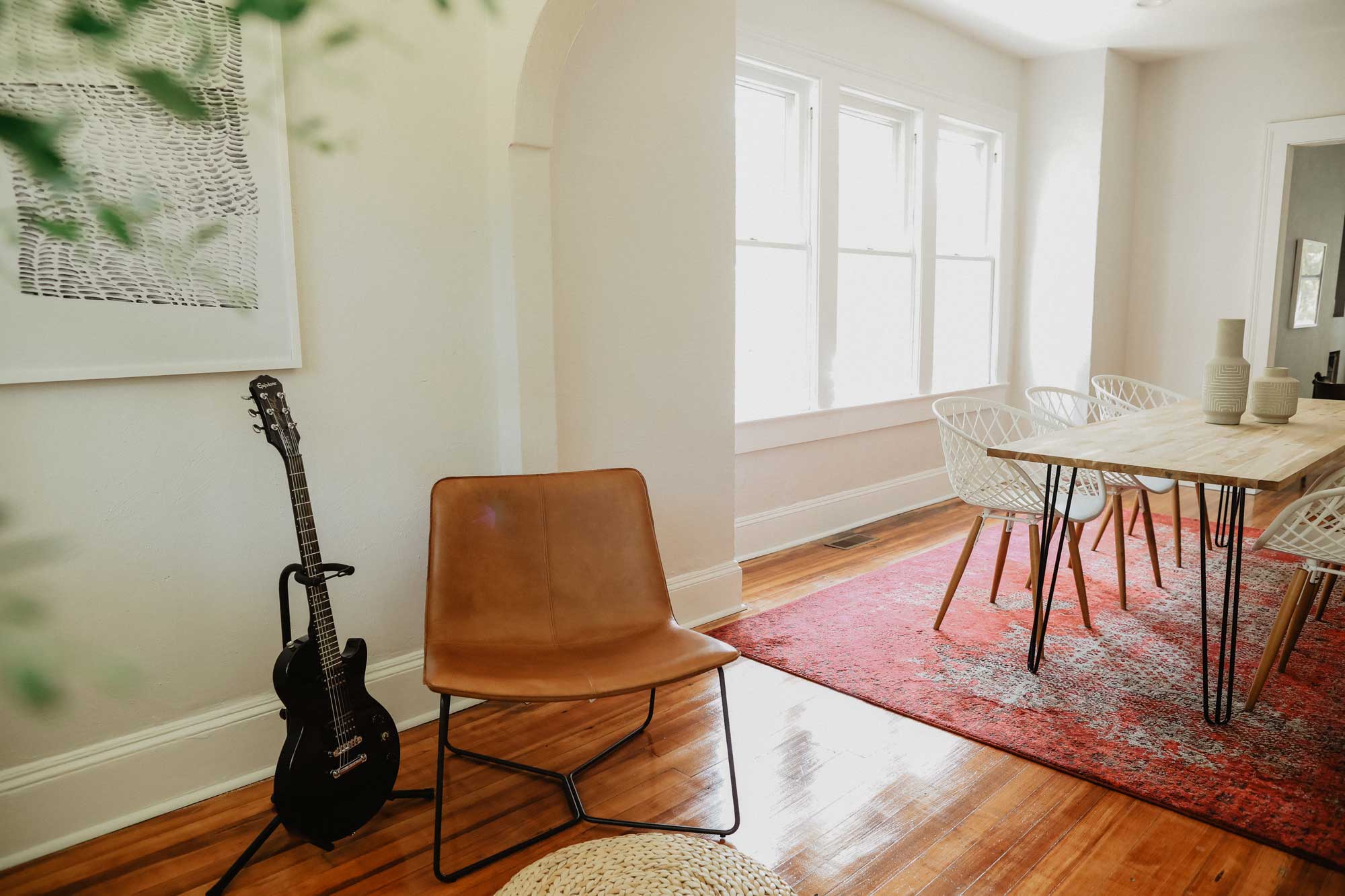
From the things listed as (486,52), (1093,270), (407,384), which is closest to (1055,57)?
(1093,270)

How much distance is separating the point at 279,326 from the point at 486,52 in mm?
1005

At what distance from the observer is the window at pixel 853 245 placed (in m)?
4.27

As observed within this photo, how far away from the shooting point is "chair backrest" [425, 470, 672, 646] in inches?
91.4

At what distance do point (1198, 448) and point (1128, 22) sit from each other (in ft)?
11.1

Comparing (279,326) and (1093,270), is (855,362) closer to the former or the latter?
(1093,270)

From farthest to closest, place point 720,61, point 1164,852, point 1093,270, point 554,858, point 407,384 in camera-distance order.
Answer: point 1093,270 < point 720,61 < point 407,384 < point 1164,852 < point 554,858

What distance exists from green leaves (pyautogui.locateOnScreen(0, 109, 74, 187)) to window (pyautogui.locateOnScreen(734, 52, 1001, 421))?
391 cm

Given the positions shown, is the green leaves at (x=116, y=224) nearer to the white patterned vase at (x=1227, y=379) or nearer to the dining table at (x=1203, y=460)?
Result: the dining table at (x=1203, y=460)

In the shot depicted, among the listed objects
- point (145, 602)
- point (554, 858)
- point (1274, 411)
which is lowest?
point (554, 858)

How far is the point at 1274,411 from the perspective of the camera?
3279mm

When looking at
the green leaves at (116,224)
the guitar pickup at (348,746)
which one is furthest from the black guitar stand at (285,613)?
the green leaves at (116,224)

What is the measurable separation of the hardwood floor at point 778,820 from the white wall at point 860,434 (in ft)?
5.76

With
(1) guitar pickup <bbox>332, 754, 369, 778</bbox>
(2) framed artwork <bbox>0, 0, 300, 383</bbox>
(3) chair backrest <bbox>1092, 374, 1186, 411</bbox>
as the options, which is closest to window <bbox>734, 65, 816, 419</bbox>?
(3) chair backrest <bbox>1092, 374, 1186, 411</bbox>

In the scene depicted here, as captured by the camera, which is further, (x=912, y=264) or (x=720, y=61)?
(x=912, y=264)
